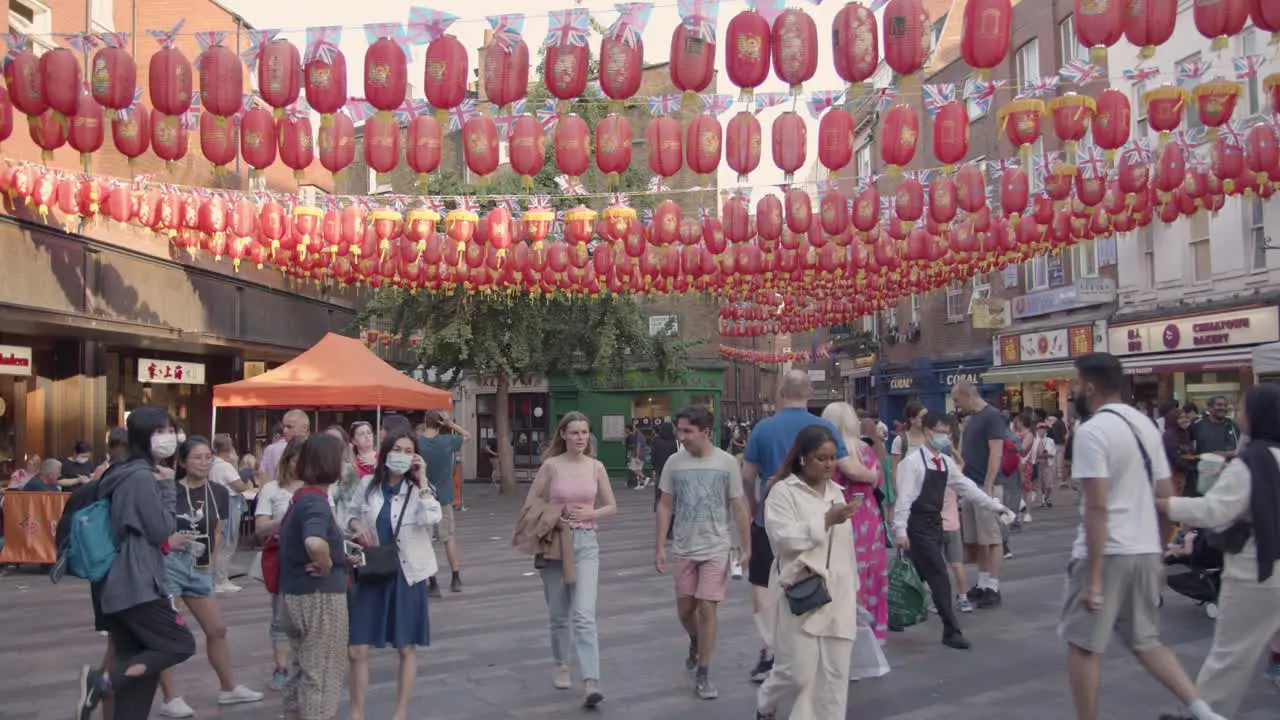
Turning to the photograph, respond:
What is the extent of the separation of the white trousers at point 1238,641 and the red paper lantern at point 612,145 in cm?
700

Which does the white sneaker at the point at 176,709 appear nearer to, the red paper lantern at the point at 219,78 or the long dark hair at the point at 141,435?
the long dark hair at the point at 141,435

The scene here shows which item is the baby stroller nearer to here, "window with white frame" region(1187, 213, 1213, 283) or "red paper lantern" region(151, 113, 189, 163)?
"red paper lantern" region(151, 113, 189, 163)

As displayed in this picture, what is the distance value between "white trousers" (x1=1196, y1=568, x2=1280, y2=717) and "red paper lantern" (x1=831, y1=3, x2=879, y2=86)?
506 centimetres

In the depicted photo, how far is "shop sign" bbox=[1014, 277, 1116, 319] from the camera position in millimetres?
24359

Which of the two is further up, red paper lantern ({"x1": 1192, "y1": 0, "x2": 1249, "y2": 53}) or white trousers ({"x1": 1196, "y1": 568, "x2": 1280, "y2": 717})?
red paper lantern ({"x1": 1192, "y1": 0, "x2": 1249, "y2": 53})

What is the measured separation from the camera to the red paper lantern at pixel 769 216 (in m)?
14.3

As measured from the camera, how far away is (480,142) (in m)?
10.7

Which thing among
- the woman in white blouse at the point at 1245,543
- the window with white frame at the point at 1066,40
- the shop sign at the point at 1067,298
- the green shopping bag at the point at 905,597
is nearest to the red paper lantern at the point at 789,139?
Answer: the green shopping bag at the point at 905,597

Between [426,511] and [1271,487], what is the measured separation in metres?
4.73

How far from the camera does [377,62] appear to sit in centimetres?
880

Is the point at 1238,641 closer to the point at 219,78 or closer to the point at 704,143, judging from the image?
the point at 704,143

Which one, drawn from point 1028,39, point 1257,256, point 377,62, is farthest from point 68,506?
point 1028,39

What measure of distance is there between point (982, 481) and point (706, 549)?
14.5 feet

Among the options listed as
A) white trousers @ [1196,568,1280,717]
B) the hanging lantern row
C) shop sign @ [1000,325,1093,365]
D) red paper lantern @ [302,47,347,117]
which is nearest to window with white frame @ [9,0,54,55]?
the hanging lantern row
